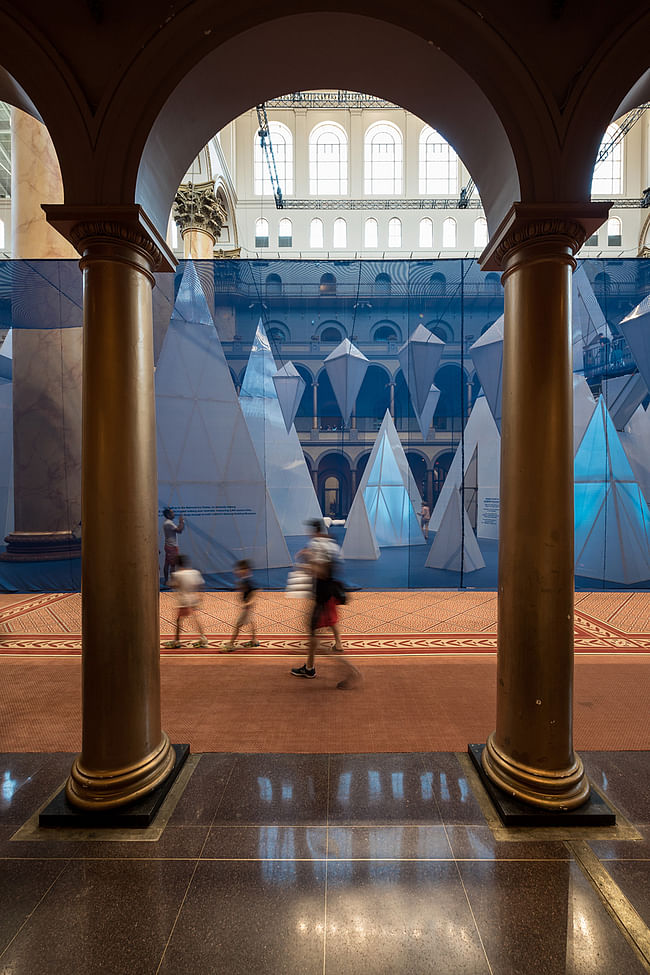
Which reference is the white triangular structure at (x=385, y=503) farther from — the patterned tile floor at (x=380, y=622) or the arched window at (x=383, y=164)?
the arched window at (x=383, y=164)

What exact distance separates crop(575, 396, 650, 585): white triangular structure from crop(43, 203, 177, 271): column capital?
8058 millimetres

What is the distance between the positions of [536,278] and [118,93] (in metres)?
2.11

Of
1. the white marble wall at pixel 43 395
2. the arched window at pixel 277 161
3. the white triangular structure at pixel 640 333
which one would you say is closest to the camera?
the white marble wall at pixel 43 395

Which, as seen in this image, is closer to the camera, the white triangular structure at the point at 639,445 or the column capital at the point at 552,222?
the column capital at the point at 552,222

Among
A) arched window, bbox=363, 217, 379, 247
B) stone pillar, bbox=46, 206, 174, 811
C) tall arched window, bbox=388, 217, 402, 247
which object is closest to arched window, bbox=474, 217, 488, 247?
tall arched window, bbox=388, 217, 402, 247

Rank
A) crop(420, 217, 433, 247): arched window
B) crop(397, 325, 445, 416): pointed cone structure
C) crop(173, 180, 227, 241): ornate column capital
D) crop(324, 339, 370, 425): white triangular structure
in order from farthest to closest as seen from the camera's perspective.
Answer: crop(420, 217, 433, 247): arched window, crop(173, 180, 227, 241): ornate column capital, crop(324, 339, 370, 425): white triangular structure, crop(397, 325, 445, 416): pointed cone structure

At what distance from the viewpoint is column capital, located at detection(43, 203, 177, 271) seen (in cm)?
236

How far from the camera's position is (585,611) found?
7082mm

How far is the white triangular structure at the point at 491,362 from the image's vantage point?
349 inches

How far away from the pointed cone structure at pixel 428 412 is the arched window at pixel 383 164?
14243 millimetres

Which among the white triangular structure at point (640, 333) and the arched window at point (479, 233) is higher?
the arched window at point (479, 233)

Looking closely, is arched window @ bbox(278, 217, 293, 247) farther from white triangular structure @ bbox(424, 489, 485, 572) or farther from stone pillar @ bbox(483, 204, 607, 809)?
stone pillar @ bbox(483, 204, 607, 809)

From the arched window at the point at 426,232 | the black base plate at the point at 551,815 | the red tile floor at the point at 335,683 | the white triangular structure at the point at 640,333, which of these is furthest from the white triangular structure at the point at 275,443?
the arched window at the point at 426,232

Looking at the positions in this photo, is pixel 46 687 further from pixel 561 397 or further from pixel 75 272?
pixel 75 272
